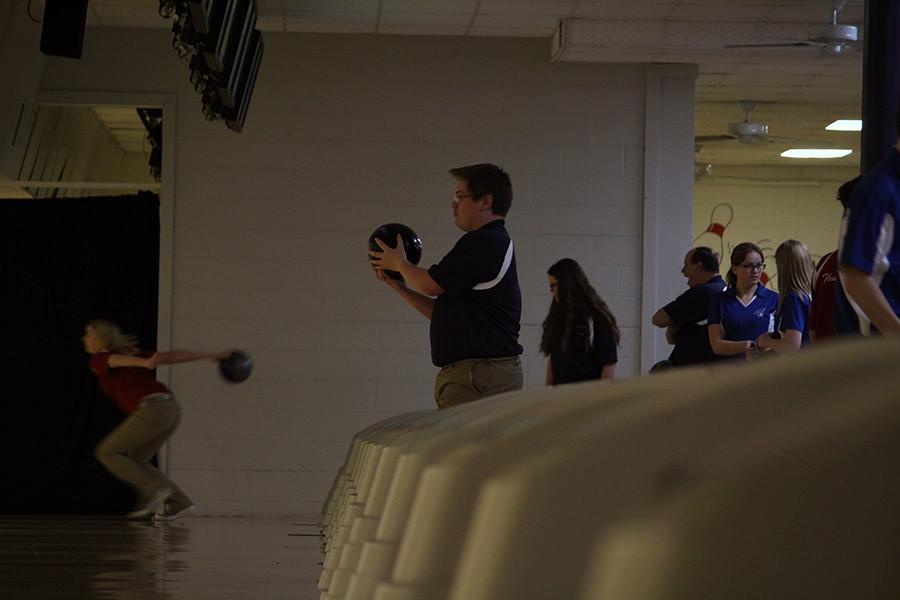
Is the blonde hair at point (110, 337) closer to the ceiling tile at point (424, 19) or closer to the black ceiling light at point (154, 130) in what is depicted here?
the black ceiling light at point (154, 130)

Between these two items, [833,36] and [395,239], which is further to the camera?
[833,36]

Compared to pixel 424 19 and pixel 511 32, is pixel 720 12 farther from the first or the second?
pixel 424 19

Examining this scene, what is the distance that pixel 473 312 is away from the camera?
4742mm

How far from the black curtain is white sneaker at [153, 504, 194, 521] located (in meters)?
0.77

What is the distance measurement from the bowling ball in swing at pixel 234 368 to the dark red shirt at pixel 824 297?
4.62m

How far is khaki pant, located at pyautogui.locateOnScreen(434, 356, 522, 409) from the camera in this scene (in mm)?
4660

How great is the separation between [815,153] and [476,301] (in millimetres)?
Answer: 10727

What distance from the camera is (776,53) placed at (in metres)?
9.20

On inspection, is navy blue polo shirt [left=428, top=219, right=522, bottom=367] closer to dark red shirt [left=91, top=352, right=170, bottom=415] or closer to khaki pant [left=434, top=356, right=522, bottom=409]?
khaki pant [left=434, top=356, right=522, bottom=409]

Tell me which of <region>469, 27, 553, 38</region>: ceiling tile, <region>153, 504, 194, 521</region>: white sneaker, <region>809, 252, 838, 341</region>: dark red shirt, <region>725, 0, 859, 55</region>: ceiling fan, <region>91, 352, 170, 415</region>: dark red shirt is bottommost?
<region>153, 504, 194, 521</region>: white sneaker

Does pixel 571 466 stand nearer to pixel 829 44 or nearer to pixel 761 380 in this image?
pixel 761 380

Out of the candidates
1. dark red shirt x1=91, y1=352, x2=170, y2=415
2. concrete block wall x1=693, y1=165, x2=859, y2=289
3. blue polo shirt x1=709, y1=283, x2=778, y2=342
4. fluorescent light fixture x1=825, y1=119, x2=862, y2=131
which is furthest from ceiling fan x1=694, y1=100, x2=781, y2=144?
dark red shirt x1=91, y1=352, x2=170, y2=415

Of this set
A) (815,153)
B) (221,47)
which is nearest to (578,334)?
(221,47)

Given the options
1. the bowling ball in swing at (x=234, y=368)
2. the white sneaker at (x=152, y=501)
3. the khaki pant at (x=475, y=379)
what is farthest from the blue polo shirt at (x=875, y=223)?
the white sneaker at (x=152, y=501)
